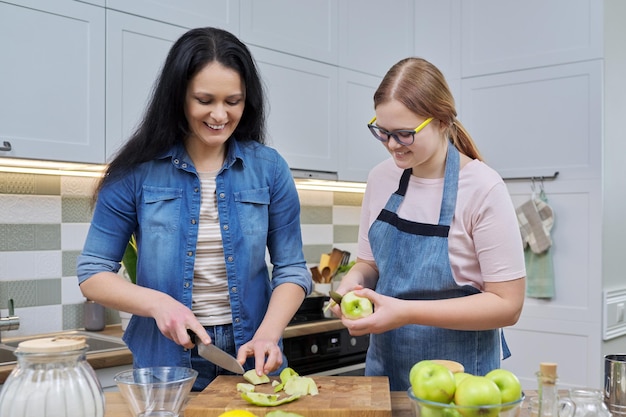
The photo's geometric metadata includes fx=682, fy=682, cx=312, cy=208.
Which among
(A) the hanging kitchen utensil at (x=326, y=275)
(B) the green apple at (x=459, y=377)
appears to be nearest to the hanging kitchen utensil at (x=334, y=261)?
(A) the hanging kitchen utensil at (x=326, y=275)

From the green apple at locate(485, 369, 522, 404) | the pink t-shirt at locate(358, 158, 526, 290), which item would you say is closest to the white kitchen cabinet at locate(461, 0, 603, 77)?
the pink t-shirt at locate(358, 158, 526, 290)

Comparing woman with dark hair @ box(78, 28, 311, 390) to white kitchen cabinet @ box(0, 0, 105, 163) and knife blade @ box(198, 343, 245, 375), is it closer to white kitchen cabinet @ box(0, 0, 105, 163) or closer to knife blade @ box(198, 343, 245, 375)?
knife blade @ box(198, 343, 245, 375)

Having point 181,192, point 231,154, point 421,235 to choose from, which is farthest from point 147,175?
point 421,235

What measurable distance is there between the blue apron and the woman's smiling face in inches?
18.1

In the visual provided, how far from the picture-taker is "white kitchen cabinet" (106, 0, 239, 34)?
7.72 ft

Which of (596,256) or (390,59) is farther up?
(390,59)


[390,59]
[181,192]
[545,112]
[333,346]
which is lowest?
[333,346]

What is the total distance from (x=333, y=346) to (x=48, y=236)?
121 cm

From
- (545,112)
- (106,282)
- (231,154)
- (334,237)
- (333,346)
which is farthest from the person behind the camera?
(334,237)

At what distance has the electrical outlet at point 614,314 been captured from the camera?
2.98 m

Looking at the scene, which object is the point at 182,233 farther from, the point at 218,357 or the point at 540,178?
the point at 540,178

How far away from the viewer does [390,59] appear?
11.1 ft

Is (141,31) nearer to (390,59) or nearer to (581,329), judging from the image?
(390,59)

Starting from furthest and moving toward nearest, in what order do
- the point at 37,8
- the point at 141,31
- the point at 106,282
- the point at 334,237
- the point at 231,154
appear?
the point at 334,237 → the point at 141,31 → the point at 37,8 → the point at 231,154 → the point at 106,282
